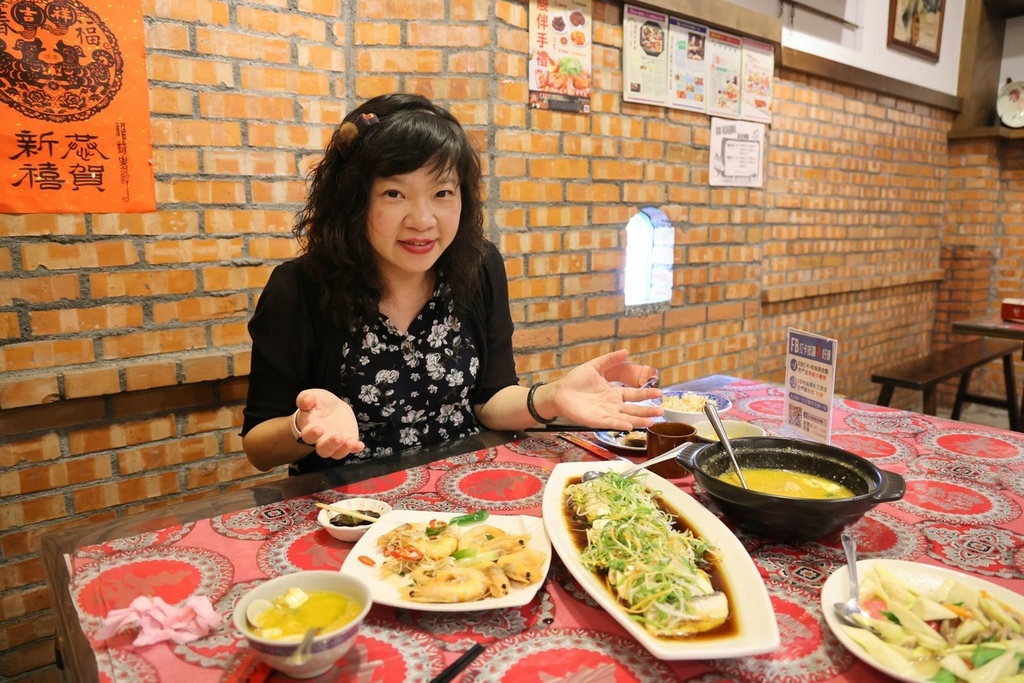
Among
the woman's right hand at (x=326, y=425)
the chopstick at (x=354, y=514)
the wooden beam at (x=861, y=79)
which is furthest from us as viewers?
the wooden beam at (x=861, y=79)

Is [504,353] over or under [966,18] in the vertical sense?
under

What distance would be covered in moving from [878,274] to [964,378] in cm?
95

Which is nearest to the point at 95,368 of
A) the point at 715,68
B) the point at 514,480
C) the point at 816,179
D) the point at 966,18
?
the point at 514,480

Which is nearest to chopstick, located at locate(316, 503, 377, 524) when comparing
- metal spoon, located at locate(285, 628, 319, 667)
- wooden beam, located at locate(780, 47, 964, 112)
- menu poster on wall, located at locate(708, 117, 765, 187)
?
metal spoon, located at locate(285, 628, 319, 667)

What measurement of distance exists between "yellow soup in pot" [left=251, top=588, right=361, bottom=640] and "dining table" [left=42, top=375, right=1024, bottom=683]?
5 cm

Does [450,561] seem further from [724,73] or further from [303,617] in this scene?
[724,73]

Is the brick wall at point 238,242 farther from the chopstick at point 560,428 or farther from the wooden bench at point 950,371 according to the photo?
the wooden bench at point 950,371

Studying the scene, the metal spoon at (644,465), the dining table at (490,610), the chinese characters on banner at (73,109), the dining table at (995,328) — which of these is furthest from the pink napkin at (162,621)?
the dining table at (995,328)

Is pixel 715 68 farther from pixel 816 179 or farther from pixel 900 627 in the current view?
pixel 900 627

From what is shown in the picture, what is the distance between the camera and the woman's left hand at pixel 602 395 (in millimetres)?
1471

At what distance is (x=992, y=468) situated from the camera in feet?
4.60

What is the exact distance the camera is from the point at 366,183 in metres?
1.52

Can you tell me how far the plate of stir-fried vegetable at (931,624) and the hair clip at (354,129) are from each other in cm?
125

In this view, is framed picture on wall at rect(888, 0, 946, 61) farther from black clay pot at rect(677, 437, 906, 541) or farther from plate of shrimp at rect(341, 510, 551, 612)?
plate of shrimp at rect(341, 510, 551, 612)
